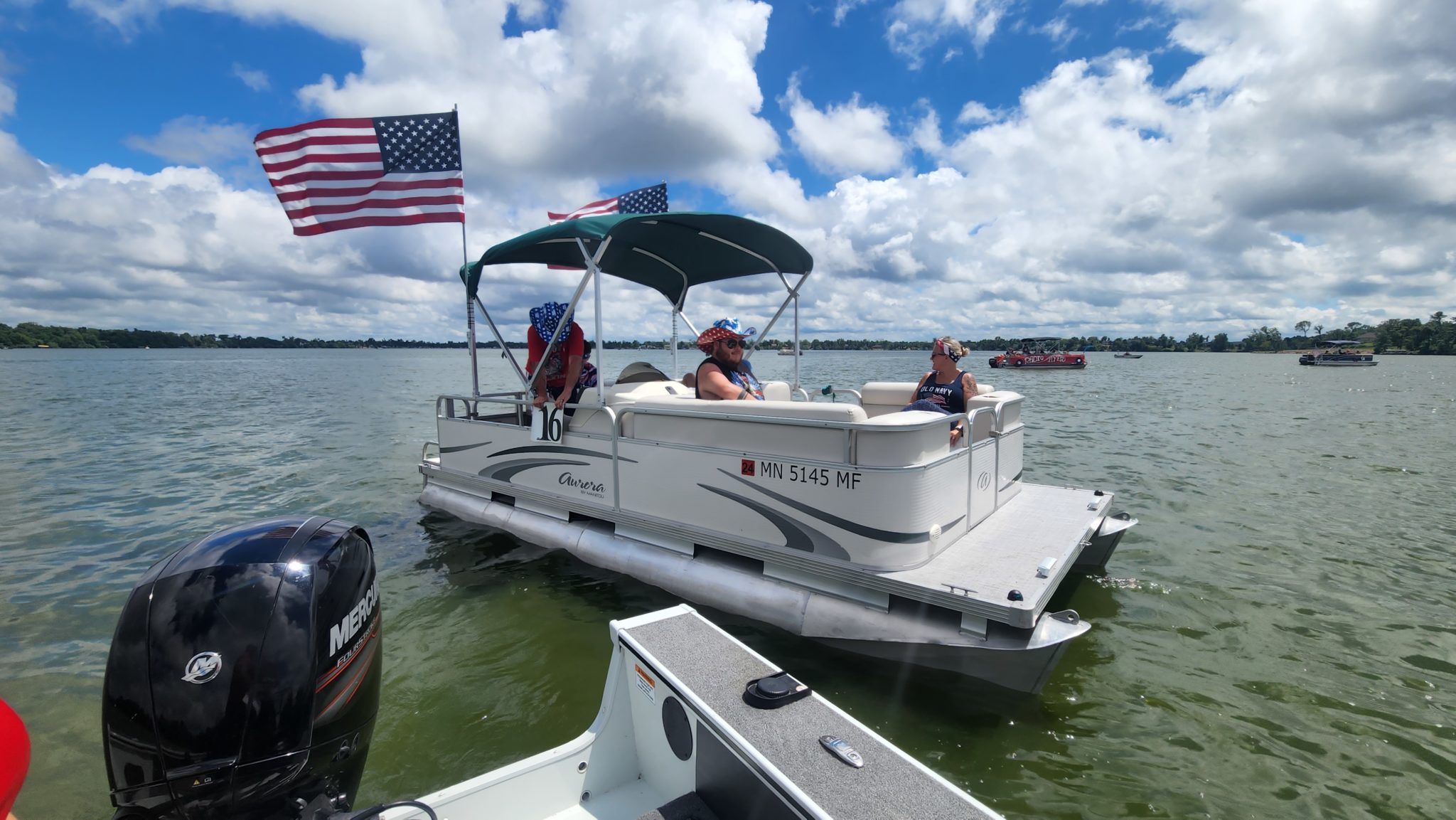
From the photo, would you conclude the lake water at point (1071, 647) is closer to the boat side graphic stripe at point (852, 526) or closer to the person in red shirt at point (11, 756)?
the boat side graphic stripe at point (852, 526)

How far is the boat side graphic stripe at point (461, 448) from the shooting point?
7.09 metres

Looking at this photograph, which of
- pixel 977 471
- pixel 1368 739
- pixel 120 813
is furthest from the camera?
pixel 977 471

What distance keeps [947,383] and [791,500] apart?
2.31m

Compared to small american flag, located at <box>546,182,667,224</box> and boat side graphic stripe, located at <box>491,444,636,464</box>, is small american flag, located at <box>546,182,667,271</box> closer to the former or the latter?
small american flag, located at <box>546,182,667,224</box>

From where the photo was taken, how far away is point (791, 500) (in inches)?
172

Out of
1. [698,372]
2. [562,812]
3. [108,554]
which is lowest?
[108,554]

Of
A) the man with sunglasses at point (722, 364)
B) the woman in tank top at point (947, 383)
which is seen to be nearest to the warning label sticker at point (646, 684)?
the man with sunglasses at point (722, 364)

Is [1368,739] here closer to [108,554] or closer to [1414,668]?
[1414,668]

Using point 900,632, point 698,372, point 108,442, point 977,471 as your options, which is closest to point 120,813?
point 900,632

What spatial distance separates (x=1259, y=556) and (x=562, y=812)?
7.12 m

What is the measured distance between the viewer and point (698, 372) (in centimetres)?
538

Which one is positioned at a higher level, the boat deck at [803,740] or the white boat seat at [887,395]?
the white boat seat at [887,395]

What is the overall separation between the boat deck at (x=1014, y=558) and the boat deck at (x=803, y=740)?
1.65m

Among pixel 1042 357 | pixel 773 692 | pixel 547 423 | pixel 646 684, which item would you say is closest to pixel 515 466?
pixel 547 423
